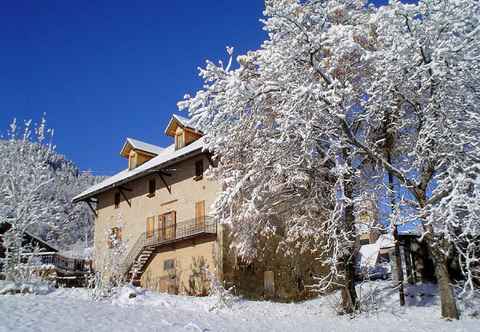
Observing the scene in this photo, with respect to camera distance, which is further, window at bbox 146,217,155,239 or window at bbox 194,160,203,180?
window at bbox 146,217,155,239

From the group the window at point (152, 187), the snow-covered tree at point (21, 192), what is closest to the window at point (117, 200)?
the window at point (152, 187)

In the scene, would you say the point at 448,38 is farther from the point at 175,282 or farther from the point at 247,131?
the point at 175,282

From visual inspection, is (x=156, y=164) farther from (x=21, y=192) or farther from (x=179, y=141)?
(x=21, y=192)

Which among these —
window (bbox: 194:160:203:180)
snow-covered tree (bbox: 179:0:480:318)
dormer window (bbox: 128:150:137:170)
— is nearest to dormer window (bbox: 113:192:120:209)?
dormer window (bbox: 128:150:137:170)

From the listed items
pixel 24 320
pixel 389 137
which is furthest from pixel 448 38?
pixel 24 320

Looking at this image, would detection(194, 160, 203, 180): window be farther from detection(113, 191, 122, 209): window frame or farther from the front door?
detection(113, 191, 122, 209): window frame

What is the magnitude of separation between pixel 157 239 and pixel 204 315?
10.9 metres

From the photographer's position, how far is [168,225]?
2522 centimetres

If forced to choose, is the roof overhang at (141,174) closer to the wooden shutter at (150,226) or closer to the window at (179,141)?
the window at (179,141)

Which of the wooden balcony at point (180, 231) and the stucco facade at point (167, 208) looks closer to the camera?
the wooden balcony at point (180, 231)

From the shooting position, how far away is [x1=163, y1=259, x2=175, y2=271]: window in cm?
2392

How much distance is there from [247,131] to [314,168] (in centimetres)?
241

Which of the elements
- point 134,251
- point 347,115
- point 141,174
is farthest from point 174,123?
point 347,115

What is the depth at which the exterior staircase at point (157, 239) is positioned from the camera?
22.4 meters
